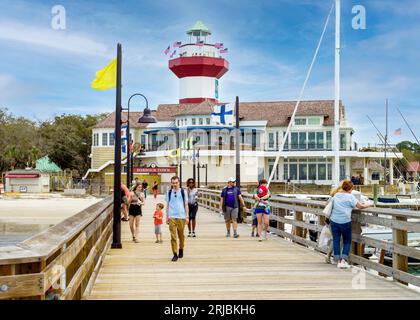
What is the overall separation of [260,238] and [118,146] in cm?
441

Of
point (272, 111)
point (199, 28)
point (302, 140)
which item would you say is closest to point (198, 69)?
point (199, 28)

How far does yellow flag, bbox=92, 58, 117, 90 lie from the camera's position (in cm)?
1431

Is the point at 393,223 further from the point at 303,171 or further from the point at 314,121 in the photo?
the point at 314,121

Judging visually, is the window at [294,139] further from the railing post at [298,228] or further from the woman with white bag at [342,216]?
the woman with white bag at [342,216]

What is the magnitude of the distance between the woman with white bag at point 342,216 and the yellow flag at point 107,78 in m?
5.82

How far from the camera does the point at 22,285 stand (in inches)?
172

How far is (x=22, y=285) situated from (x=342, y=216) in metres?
7.22

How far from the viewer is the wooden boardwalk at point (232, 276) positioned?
27.9 feet

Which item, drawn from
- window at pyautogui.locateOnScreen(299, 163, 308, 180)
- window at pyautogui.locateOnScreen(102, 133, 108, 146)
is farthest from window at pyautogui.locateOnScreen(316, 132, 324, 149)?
window at pyautogui.locateOnScreen(102, 133, 108, 146)

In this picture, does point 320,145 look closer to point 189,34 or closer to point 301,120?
point 301,120

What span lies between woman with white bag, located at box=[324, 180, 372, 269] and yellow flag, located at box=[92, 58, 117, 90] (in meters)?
5.82

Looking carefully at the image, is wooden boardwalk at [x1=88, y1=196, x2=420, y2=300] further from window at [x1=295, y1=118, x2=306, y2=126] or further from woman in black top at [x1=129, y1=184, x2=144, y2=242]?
window at [x1=295, y1=118, x2=306, y2=126]

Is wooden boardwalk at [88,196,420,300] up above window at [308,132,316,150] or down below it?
below
